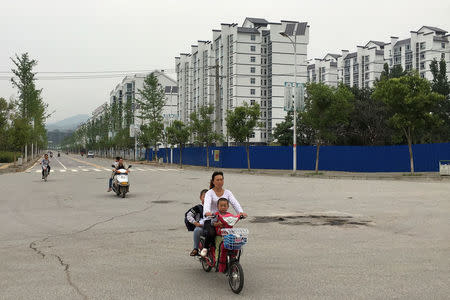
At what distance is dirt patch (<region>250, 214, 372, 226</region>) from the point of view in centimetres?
963

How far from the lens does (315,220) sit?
10078 millimetres

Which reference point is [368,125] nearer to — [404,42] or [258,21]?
[258,21]

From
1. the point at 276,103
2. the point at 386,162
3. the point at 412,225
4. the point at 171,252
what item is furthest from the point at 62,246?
the point at 276,103

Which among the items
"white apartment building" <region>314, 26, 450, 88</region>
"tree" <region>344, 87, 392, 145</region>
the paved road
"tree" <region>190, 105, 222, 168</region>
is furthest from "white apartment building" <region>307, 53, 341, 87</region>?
the paved road

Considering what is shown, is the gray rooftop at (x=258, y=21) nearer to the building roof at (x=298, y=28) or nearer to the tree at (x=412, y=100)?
the building roof at (x=298, y=28)

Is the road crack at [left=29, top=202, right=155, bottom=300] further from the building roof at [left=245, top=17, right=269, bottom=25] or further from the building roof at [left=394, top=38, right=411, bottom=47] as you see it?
the building roof at [left=394, top=38, right=411, bottom=47]

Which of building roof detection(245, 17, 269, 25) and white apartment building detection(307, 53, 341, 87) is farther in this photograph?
white apartment building detection(307, 53, 341, 87)

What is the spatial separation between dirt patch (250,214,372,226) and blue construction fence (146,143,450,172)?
787 inches

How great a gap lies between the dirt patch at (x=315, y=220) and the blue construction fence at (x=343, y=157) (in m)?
20.0

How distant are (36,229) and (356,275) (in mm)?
6543

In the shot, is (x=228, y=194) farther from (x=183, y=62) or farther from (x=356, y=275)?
(x=183, y=62)

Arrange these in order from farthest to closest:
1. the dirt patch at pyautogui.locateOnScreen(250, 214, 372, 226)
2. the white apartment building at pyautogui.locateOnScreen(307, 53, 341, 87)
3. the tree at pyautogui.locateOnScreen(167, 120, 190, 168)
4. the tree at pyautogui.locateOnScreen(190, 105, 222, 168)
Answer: the white apartment building at pyautogui.locateOnScreen(307, 53, 341, 87)
the tree at pyautogui.locateOnScreen(167, 120, 190, 168)
the tree at pyautogui.locateOnScreen(190, 105, 222, 168)
the dirt patch at pyautogui.locateOnScreen(250, 214, 372, 226)

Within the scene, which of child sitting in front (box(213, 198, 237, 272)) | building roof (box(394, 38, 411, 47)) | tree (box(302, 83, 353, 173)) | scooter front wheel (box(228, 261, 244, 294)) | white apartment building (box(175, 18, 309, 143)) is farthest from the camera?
building roof (box(394, 38, 411, 47))

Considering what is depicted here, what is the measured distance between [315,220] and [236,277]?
5.67m
